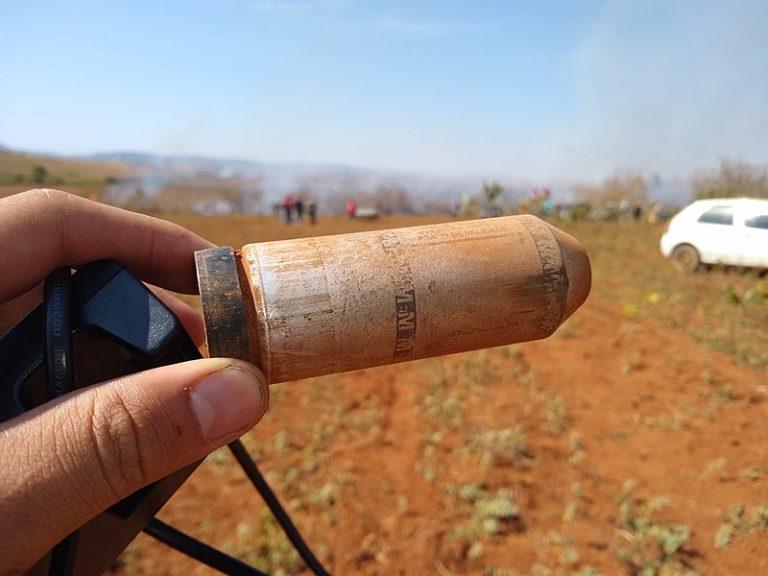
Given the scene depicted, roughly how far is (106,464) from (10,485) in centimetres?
19

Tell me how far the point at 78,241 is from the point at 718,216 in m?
12.8

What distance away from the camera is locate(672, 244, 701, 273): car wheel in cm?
1161

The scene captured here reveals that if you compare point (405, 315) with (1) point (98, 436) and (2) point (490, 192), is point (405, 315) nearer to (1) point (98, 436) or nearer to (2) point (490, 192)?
(1) point (98, 436)

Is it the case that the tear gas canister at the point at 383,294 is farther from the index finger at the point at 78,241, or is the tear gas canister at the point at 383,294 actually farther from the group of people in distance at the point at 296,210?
the group of people in distance at the point at 296,210

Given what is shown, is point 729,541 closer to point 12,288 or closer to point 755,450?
point 755,450

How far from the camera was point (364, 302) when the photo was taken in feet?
4.58

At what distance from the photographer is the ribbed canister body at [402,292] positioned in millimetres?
1368

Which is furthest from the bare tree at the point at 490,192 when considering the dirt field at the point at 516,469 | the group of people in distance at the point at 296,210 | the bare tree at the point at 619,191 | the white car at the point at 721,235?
the bare tree at the point at 619,191

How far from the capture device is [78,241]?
1799 millimetres

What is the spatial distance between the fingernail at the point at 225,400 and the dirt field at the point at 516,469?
225cm

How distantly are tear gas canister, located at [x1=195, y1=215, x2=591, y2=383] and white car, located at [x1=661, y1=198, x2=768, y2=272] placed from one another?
11591 millimetres

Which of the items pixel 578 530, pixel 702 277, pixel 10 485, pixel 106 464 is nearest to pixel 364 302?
pixel 106 464

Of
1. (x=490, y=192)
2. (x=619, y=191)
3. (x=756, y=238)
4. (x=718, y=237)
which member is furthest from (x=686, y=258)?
(x=619, y=191)

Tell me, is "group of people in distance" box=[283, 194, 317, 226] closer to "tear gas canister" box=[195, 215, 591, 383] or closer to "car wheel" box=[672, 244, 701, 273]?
"car wheel" box=[672, 244, 701, 273]
